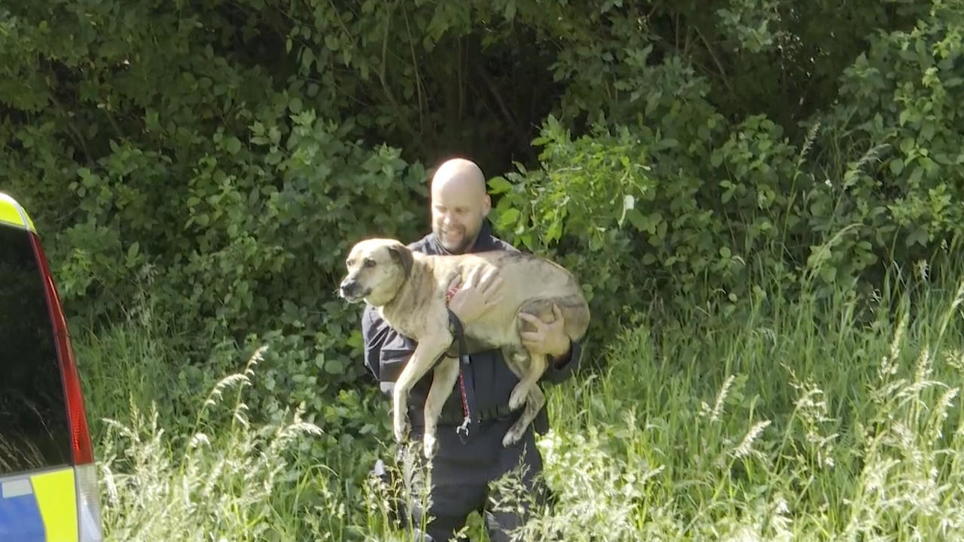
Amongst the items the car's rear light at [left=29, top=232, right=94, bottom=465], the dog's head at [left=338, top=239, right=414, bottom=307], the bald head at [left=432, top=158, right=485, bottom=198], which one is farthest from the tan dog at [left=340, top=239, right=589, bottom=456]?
the car's rear light at [left=29, top=232, right=94, bottom=465]

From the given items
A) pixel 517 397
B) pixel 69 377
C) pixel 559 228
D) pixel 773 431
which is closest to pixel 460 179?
pixel 517 397

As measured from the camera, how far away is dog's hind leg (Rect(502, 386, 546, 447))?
4176 mm

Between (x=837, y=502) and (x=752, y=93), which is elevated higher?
(x=752, y=93)

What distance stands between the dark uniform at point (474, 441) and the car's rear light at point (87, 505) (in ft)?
3.75

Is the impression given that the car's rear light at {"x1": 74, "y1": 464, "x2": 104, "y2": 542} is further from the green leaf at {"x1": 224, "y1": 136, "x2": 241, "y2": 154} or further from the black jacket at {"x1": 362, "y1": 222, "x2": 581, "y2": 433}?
the green leaf at {"x1": 224, "y1": 136, "x2": 241, "y2": 154}

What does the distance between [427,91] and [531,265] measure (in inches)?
142

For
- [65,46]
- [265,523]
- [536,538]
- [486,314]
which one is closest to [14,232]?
[486,314]

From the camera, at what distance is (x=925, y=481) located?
4312 mm

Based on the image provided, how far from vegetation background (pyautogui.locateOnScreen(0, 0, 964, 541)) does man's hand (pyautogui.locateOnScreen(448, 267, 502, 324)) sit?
730 mm

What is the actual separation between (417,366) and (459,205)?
1.61 ft

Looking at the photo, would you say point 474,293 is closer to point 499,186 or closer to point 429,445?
point 429,445

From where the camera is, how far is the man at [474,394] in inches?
160

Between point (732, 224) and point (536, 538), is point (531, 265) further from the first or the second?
point (732, 224)

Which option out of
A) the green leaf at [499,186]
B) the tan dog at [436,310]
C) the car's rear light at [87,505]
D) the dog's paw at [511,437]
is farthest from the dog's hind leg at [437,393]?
the green leaf at [499,186]
